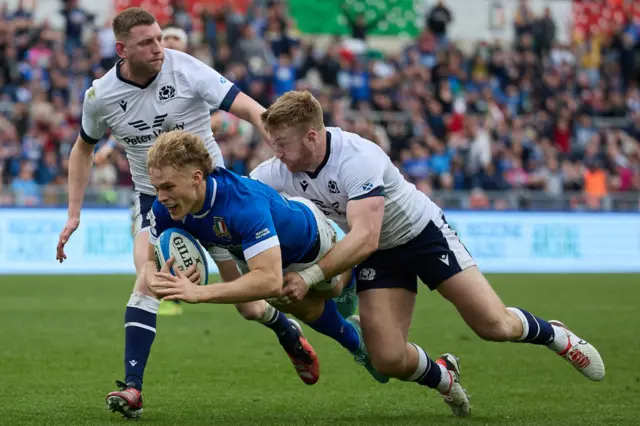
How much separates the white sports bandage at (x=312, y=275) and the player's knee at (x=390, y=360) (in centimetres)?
87

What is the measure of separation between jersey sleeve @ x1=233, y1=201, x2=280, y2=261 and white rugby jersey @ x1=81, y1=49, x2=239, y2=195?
4.78ft

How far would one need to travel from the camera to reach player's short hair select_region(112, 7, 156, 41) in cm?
730

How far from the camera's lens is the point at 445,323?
13102 millimetres

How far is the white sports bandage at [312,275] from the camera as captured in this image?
21.4 ft

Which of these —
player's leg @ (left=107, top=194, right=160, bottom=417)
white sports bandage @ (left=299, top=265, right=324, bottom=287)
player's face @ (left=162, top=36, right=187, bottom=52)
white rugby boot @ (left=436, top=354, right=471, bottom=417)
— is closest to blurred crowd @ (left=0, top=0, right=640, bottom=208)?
player's face @ (left=162, top=36, right=187, bottom=52)

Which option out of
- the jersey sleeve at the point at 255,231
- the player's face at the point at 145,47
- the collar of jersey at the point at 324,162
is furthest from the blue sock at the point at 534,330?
the player's face at the point at 145,47

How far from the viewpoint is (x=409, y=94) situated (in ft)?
78.8

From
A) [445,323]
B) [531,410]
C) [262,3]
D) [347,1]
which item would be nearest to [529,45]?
[347,1]

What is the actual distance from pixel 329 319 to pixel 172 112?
5.72 ft

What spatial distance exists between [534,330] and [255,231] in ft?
7.48

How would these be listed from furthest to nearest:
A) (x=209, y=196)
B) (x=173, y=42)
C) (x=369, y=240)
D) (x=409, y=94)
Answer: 1. (x=409, y=94)
2. (x=173, y=42)
3. (x=369, y=240)
4. (x=209, y=196)

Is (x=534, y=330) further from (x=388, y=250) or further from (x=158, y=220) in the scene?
(x=158, y=220)

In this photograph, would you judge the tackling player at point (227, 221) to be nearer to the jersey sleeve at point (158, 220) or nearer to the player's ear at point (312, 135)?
the jersey sleeve at point (158, 220)

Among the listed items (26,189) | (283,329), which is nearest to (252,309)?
(283,329)
